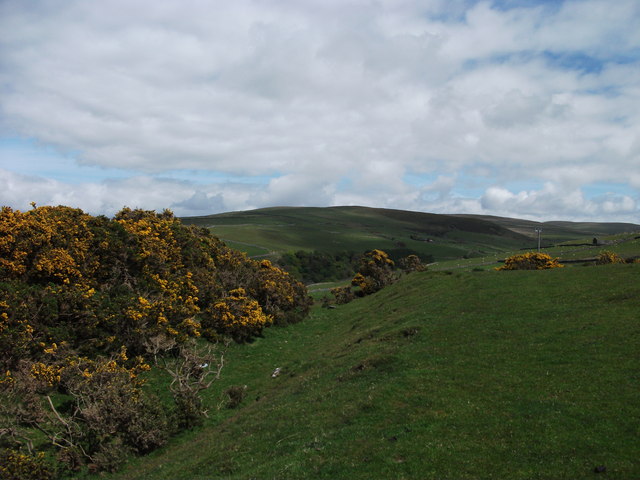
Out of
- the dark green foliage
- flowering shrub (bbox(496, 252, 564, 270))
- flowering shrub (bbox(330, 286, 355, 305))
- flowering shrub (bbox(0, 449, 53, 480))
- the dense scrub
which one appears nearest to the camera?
flowering shrub (bbox(0, 449, 53, 480))

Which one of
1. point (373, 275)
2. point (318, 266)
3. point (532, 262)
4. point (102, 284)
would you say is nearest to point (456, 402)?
point (102, 284)

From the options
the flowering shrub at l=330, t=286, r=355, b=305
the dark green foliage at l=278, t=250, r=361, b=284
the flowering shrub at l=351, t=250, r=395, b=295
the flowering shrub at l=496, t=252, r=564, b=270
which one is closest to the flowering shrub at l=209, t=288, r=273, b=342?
the flowering shrub at l=330, t=286, r=355, b=305

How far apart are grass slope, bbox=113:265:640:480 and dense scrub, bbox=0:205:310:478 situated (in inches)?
122

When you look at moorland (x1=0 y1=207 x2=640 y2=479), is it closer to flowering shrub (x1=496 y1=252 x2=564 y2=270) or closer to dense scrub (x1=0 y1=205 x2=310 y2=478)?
dense scrub (x1=0 y1=205 x2=310 y2=478)

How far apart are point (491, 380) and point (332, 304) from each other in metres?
55.4

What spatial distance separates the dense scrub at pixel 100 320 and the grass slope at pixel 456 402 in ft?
10.2

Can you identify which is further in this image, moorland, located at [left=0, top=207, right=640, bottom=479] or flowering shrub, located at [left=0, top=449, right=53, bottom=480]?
flowering shrub, located at [left=0, top=449, right=53, bottom=480]

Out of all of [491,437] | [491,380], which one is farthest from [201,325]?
[491,437]

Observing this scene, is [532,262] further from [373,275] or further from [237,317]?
[237,317]

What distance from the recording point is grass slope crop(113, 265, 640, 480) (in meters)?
14.2

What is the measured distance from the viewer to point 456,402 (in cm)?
1844

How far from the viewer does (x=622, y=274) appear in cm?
3597

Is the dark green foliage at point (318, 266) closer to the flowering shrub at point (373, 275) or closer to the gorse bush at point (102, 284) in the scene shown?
the flowering shrub at point (373, 275)

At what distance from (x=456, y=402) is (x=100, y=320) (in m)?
28.0
